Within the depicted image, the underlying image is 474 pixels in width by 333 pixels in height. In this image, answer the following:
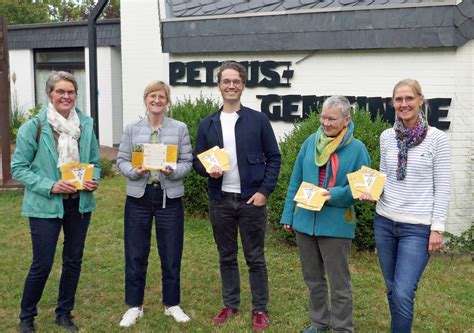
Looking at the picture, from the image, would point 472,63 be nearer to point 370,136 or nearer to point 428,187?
point 370,136

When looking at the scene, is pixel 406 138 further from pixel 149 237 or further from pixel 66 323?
pixel 66 323

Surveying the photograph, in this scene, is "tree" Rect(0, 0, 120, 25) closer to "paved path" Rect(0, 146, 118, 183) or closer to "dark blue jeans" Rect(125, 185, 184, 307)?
"paved path" Rect(0, 146, 118, 183)

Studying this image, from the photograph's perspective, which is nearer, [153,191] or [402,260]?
[402,260]

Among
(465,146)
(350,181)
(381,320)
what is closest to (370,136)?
(465,146)

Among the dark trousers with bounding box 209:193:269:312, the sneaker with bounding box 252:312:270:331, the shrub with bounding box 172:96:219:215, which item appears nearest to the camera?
the dark trousers with bounding box 209:193:269:312

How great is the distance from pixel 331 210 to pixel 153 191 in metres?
1.34

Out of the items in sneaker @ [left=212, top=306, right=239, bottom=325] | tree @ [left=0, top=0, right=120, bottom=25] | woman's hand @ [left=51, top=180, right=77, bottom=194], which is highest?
tree @ [left=0, top=0, right=120, bottom=25]

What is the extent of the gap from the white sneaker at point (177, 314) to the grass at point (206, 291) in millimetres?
61

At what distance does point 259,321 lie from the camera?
4605 millimetres

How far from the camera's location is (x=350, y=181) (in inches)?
152

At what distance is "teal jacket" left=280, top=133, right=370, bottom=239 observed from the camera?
401cm

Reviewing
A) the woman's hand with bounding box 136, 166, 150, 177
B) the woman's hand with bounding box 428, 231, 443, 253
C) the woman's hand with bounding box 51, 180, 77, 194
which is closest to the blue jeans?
the woman's hand with bounding box 428, 231, 443, 253

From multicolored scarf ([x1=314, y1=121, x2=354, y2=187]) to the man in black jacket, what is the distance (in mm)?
511

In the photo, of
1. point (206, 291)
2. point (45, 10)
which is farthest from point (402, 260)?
point (45, 10)
